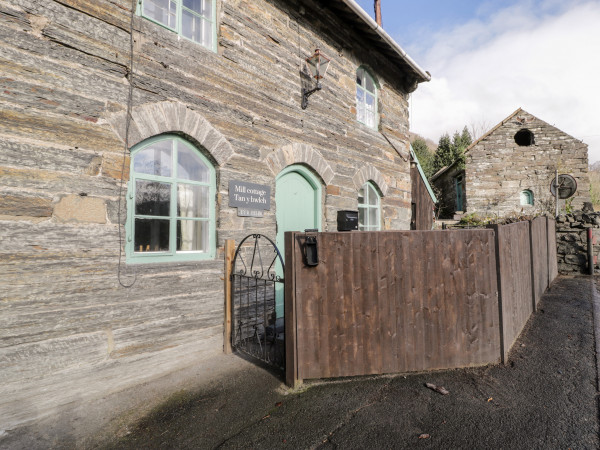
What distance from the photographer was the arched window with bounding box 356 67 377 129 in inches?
279

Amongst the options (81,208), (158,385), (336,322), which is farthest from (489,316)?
(81,208)

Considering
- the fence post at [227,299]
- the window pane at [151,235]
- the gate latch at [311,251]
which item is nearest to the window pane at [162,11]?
the window pane at [151,235]

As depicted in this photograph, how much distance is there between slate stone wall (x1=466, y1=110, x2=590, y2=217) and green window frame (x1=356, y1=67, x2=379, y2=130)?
36.7 feet

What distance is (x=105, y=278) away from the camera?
10.7ft

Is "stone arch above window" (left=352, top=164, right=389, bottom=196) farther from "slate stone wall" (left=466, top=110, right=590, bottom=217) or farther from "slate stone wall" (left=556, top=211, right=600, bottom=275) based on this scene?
"slate stone wall" (left=466, top=110, right=590, bottom=217)

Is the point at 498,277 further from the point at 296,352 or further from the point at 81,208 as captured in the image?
the point at 81,208

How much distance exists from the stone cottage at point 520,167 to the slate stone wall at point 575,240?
5.47 metres

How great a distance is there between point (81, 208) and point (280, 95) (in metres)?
3.33

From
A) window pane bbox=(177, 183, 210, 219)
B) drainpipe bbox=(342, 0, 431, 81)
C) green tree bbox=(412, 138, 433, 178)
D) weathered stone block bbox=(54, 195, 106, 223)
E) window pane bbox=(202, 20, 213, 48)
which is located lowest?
weathered stone block bbox=(54, 195, 106, 223)

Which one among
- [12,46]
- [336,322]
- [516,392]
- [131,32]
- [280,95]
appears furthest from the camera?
[280,95]

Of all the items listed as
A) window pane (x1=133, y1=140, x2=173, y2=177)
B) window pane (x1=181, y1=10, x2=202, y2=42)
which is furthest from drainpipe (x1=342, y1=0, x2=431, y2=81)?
window pane (x1=133, y1=140, x2=173, y2=177)

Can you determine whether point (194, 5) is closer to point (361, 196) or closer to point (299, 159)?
point (299, 159)

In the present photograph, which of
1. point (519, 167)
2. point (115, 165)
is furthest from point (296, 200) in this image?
point (519, 167)

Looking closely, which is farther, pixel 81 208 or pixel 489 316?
pixel 489 316
